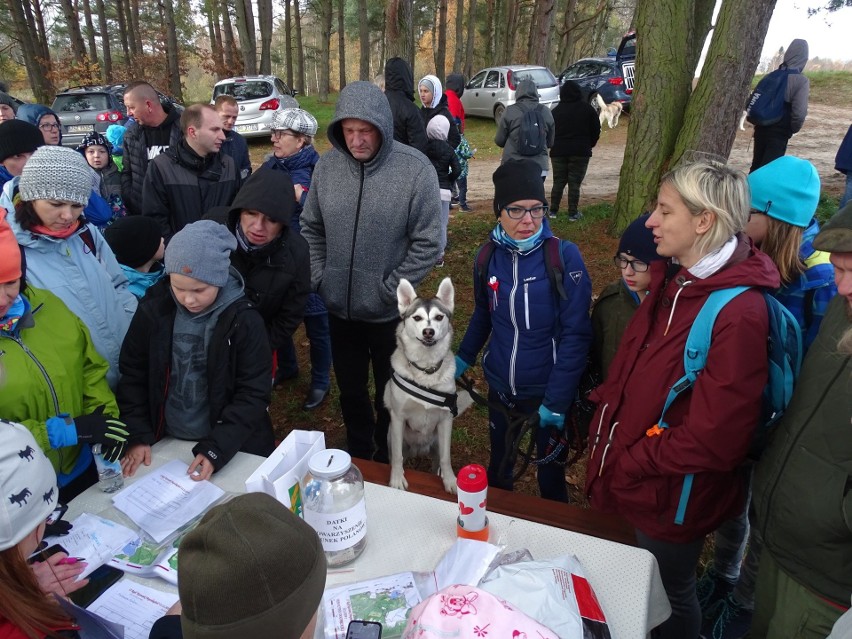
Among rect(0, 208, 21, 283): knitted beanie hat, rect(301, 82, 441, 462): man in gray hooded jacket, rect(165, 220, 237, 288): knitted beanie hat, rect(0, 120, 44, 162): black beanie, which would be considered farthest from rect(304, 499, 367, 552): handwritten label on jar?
rect(0, 120, 44, 162): black beanie

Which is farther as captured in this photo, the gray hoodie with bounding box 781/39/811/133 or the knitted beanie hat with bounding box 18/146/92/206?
the gray hoodie with bounding box 781/39/811/133

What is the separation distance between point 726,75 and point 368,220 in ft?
17.1

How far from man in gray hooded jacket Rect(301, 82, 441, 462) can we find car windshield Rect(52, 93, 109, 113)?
Result: 1447cm

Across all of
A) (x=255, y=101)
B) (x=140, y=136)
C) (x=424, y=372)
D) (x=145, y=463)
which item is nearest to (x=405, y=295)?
(x=424, y=372)

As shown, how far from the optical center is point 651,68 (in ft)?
20.8

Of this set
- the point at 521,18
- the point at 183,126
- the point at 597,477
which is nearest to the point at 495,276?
the point at 597,477

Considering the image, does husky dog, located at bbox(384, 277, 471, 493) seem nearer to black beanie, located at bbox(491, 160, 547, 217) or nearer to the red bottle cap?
black beanie, located at bbox(491, 160, 547, 217)

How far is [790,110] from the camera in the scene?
23.8 ft

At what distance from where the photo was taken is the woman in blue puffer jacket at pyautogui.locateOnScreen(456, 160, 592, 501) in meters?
2.43

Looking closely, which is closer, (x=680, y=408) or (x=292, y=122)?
(x=680, y=408)

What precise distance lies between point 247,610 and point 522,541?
1.06 metres

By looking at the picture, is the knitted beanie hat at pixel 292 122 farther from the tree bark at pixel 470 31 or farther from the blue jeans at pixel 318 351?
the tree bark at pixel 470 31

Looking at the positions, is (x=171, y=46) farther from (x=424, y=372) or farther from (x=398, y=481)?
(x=398, y=481)

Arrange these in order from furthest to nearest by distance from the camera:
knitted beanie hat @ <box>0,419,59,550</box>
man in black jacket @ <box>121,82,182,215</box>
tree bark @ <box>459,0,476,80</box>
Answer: tree bark @ <box>459,0,476,80</box>, man in black jacket @ <box>121,82,182,215</box>, knitted beanie hat @ <box>0,419,59,550</box>
